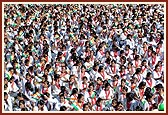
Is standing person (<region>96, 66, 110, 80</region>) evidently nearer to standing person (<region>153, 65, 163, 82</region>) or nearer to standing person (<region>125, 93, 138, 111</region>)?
standing person (<region>153, 65, 163, 82</region>)

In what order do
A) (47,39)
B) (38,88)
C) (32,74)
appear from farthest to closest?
(47,39), (32,74), (38,88)

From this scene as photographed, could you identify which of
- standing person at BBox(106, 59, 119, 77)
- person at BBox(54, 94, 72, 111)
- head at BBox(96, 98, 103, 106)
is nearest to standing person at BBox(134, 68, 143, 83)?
standing person at BBox(106, 59, 119, 77)

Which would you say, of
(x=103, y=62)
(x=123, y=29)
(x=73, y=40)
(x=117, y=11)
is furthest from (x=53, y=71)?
(x=117, y=11)

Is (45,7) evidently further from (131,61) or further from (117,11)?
(131,61)

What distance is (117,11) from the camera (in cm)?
1794

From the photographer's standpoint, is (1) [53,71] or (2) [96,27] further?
(2) [96,27]

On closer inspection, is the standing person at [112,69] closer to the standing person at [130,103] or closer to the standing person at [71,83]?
the standing person at [71,83]

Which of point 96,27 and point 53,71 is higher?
point 96,27

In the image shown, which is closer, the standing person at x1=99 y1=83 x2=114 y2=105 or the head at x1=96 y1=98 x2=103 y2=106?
the head at x1=96 y1=98 x2=103 y2=106

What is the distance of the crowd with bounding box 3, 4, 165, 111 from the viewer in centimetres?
1045

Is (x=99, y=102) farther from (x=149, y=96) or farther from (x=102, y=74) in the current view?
(x=102, y=74)

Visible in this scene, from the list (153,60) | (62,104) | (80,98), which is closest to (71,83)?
(80,98)

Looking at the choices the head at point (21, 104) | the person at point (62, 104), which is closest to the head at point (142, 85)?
the person at point (62, 104)

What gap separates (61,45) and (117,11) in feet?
15.1
